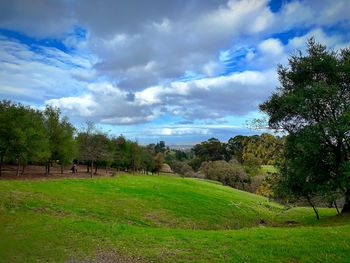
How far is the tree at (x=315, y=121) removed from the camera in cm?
2681

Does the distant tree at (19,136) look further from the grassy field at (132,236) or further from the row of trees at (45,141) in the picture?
the grassy field at (132,236)

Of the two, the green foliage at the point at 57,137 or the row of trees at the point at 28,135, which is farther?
the green foliage at the point at 57,137

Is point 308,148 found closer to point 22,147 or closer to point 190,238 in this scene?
point 190,238

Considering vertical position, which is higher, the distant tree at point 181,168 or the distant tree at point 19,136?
the distant tree at point 19,136

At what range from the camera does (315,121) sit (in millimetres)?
29141

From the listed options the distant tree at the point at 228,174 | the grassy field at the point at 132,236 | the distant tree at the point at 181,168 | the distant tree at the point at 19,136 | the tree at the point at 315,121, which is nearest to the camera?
the grassy field at the point at 132,236

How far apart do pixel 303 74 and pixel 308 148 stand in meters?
7.42

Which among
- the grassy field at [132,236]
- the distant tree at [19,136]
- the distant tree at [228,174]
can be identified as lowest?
the grassy field at [132,236]

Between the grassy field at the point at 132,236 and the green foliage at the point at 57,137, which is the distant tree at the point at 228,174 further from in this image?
the grassy field at the point at 132,236

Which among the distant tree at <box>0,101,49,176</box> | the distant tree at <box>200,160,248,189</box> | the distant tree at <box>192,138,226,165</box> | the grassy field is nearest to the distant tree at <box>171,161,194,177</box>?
the distant tree at <box>192,138,226,165</box>

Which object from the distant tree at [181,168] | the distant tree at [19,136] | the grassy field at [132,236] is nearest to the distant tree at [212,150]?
Answer: the distant tree at [181,168]

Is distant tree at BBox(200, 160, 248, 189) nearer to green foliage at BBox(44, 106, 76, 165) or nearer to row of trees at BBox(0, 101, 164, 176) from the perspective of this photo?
row of trees at BBox(0, 101, 164, 176)

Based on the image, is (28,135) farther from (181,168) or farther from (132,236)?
(181,168)

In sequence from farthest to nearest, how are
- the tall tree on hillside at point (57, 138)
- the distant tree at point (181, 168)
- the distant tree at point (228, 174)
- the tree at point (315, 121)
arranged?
the distant tree at point (181, 168), the distant tree at point (228, 174), the tall tree on hillside at point (57, 138), the tree at point (315, 121)
